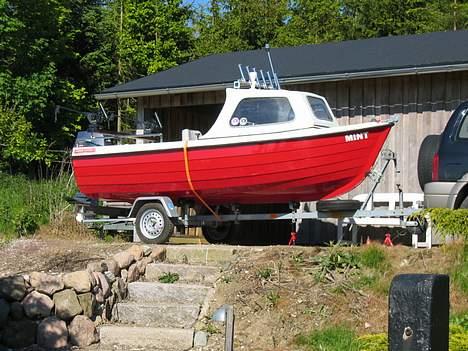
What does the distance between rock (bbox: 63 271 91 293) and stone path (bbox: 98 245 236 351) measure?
50 centimetres

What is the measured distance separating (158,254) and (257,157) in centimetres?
198

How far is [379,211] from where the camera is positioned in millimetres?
10320

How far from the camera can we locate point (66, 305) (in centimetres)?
846

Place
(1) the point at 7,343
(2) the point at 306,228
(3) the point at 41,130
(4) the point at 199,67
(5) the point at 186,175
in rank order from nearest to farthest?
(1) the point at 7,343
(5) the point at 186,175
(2) the point at 306,228
(4) the point at 199,67
(3) the point at 41,130

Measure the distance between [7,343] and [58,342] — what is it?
562mm

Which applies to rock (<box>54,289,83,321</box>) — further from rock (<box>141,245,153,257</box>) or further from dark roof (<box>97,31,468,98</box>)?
dark roof (<box>97,31,468,98</box>)

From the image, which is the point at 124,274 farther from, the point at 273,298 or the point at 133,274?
the point at 273,298

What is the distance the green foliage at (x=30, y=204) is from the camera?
43.5 ft

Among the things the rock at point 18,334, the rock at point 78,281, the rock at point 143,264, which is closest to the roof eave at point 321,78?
the rock at point 143,264

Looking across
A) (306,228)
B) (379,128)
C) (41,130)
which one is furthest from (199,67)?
(41,130)

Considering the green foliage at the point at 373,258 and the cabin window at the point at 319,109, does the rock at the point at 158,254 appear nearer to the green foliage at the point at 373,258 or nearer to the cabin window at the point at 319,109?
the green foliage at the point at 373,258

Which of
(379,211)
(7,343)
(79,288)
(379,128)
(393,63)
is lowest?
(7,343)

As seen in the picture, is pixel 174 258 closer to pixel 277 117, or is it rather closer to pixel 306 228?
pixel 277 117

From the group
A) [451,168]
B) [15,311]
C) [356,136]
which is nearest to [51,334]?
[15,311]
